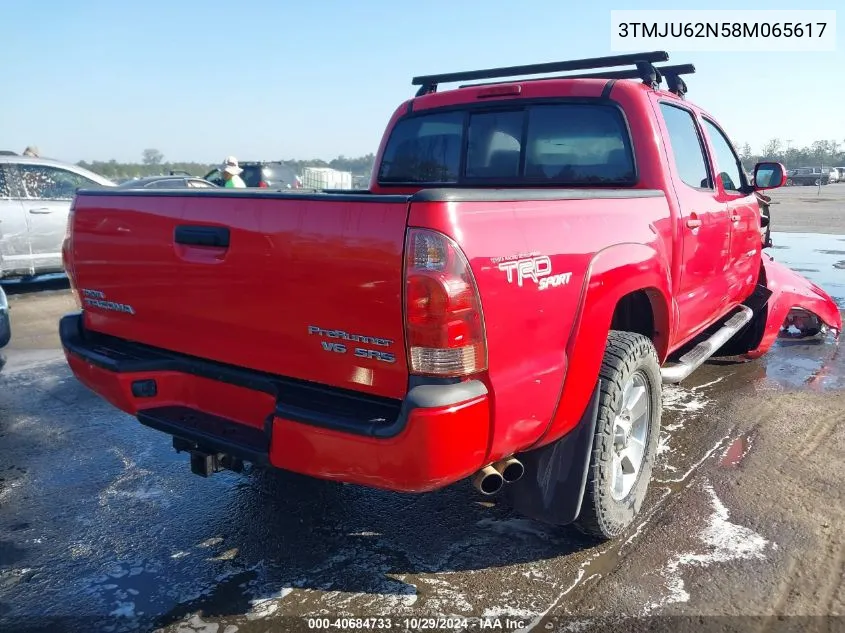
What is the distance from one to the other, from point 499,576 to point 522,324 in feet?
3.82

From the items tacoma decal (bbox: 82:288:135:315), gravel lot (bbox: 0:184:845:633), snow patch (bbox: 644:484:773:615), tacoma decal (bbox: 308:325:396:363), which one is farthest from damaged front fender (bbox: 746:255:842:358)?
tacoma decal (bbox: 82:288:135:315)

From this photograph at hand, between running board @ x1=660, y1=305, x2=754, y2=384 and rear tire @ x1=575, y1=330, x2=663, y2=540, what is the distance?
11.6 inches

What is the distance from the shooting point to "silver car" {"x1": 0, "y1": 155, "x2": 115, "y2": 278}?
336 inches

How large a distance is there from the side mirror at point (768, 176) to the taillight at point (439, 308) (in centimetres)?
423

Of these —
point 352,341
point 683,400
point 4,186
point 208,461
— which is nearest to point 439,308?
point 352,341

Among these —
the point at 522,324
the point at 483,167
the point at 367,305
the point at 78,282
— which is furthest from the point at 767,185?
the point at 78,282

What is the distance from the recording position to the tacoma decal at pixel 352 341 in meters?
2.14

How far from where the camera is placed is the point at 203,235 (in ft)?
8.34

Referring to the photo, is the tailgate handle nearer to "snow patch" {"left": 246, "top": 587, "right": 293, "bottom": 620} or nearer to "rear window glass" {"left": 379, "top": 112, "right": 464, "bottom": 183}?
"snow patch" {"left": 246, "top": 587, "right": 293, "bottom": 620}

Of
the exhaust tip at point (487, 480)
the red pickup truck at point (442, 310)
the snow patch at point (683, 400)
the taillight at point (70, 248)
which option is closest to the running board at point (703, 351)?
the red pickup truck at point (442, 310)

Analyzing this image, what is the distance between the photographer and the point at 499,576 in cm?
275

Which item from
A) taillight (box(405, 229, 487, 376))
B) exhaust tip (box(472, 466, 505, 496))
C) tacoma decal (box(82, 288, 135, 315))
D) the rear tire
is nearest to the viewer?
taillight (box(405, 229, 487, 376))

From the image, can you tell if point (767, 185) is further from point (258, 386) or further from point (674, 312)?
point (258, 386)

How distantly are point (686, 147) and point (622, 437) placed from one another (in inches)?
79.7
